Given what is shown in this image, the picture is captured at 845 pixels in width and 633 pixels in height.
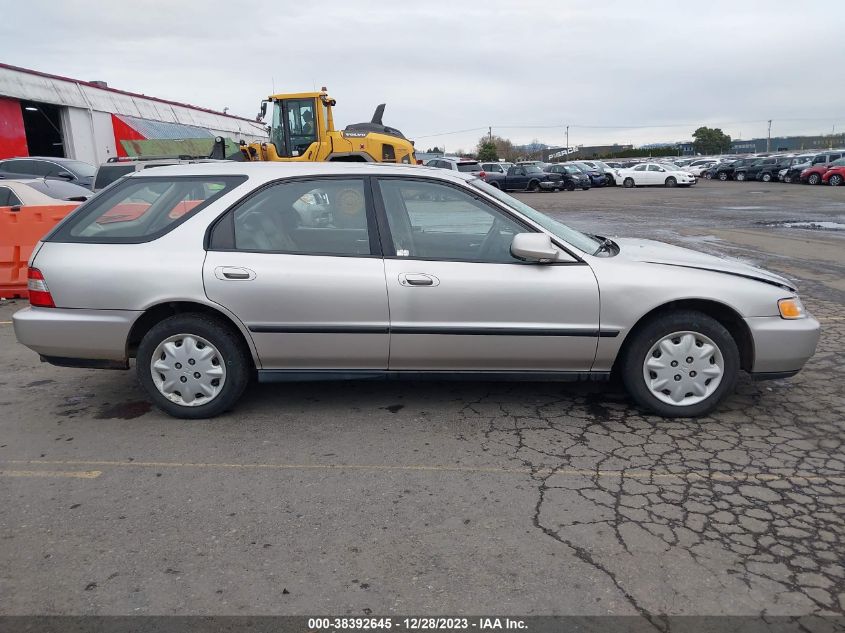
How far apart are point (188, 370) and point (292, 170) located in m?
1.47

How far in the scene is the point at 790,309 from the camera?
14.0ft

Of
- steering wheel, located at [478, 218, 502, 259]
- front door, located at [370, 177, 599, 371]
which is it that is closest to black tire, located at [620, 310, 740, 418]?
front door, located at [370, 177, 599, 371]

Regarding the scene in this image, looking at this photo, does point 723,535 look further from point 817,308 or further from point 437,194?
point 817,308

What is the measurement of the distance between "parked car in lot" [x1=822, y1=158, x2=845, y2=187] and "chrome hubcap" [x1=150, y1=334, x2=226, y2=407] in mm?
37316

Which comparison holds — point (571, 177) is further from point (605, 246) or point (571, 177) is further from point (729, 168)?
point (605, 246)

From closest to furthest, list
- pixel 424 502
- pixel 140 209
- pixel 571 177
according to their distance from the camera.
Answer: pixel 424 502 < pixel 140 209 < pixel 571 177

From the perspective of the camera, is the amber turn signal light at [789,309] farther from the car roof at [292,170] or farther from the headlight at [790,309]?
the car roof at [292,170]

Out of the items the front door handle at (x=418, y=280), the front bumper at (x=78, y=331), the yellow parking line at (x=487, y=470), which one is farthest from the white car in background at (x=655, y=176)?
the front bumper at (x=78, y=331)

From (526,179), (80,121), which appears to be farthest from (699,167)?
(80,121)

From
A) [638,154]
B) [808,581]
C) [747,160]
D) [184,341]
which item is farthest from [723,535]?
[638,154]

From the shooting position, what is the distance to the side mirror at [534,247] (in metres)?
4.13

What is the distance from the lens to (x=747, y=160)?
4391 centimetres

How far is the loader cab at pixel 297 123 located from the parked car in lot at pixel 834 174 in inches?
1130

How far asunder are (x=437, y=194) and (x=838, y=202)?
23.8m
